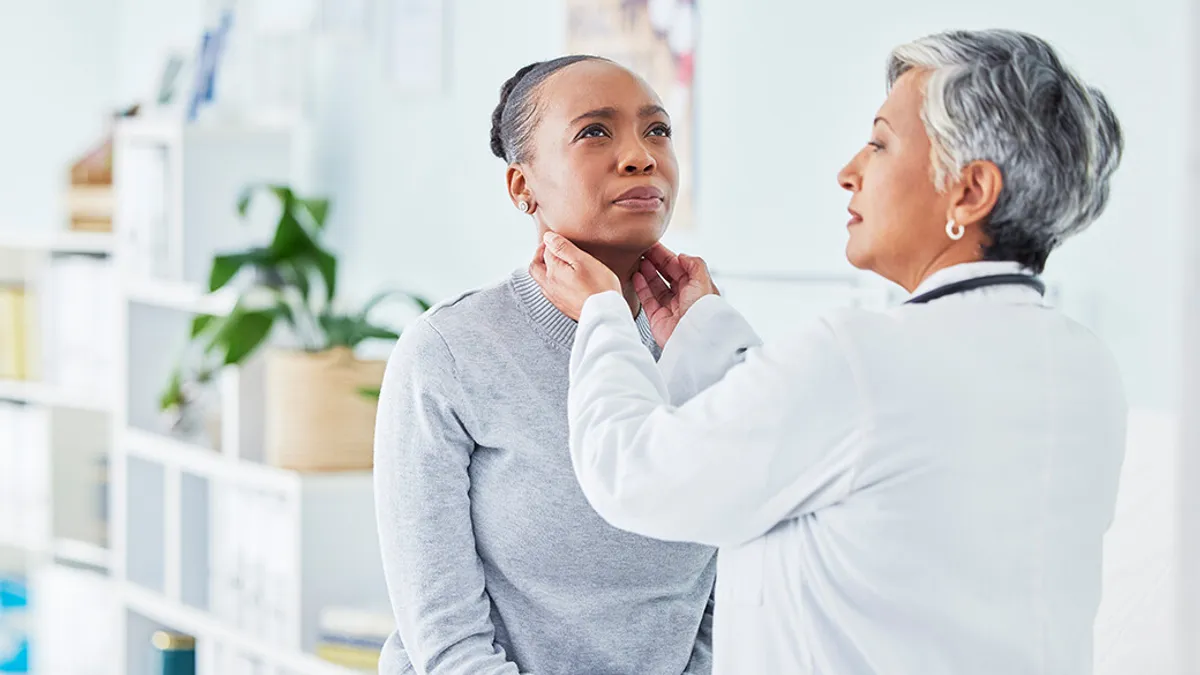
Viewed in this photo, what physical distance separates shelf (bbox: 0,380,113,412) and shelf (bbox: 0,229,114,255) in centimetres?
35

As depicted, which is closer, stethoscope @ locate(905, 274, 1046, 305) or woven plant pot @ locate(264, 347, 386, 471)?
stethoscope @ locate(905, 274, 1046, 305)

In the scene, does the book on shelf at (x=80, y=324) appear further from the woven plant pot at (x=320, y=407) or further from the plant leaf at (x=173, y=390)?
the woven plant pot at (x=320, y=407)

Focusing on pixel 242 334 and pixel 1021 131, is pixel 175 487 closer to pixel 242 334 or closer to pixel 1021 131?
pixel 242 334

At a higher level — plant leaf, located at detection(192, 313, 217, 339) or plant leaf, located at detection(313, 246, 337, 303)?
plant leaf, located at detection(313, 246, 337, 303)

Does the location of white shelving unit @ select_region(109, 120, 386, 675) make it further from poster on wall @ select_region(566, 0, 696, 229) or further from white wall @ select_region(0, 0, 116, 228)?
white wall @ select_region(0, 0, 116, 228)

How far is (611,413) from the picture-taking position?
3.41ft

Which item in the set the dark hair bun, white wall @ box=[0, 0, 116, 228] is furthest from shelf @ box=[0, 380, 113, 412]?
the dark hair bun

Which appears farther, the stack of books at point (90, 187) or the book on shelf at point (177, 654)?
the stack of books at point (90, 187)

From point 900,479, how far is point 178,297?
232 centimetres

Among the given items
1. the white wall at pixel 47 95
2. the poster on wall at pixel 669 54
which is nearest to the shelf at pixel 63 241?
the white wall at pixel 47 95

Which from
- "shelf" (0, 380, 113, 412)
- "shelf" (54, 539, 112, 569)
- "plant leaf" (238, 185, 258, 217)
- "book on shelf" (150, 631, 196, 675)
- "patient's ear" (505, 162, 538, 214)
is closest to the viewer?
"patient's ear" (505, 162, 538, 214)

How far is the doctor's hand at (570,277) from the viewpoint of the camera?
120 cm

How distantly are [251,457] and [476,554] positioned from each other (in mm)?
1639

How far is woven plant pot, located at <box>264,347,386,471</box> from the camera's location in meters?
2.57
